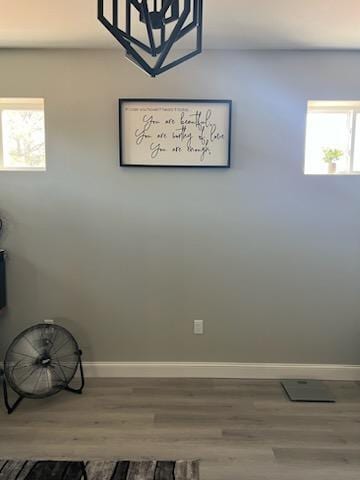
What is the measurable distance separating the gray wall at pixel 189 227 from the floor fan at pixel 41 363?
0.22 m

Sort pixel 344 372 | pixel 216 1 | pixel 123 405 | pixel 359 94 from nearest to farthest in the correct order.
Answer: pixel 216 1, pixel 123 405, pixel 359 94, pixel 344 372

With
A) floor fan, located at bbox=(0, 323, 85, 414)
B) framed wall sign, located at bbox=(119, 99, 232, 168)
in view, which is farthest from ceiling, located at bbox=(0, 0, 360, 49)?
floor fan, located at bbox=(0, 323, 85, 414)

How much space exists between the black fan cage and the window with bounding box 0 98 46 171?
124 centimetres

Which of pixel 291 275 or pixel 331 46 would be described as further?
pixel 291 275

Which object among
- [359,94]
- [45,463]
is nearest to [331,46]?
[359,94]

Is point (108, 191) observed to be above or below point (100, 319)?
above

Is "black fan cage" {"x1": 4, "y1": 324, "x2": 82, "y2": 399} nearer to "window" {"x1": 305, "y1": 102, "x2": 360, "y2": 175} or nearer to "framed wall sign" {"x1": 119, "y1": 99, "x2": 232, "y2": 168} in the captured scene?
"framed wall sign" {"x1": 119, "y1": 99, "x2": 232, "y2": 168}

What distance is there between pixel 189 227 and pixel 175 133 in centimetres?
69

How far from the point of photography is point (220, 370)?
3020 millimetres

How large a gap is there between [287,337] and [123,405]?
4.29 ft

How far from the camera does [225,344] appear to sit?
9.90ft

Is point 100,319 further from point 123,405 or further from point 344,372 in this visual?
point 344,372

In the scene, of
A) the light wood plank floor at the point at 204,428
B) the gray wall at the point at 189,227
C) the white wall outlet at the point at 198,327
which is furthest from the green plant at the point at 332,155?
the light wood plank floor at the point at 204,428

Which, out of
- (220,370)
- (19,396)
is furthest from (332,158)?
(19,396)
